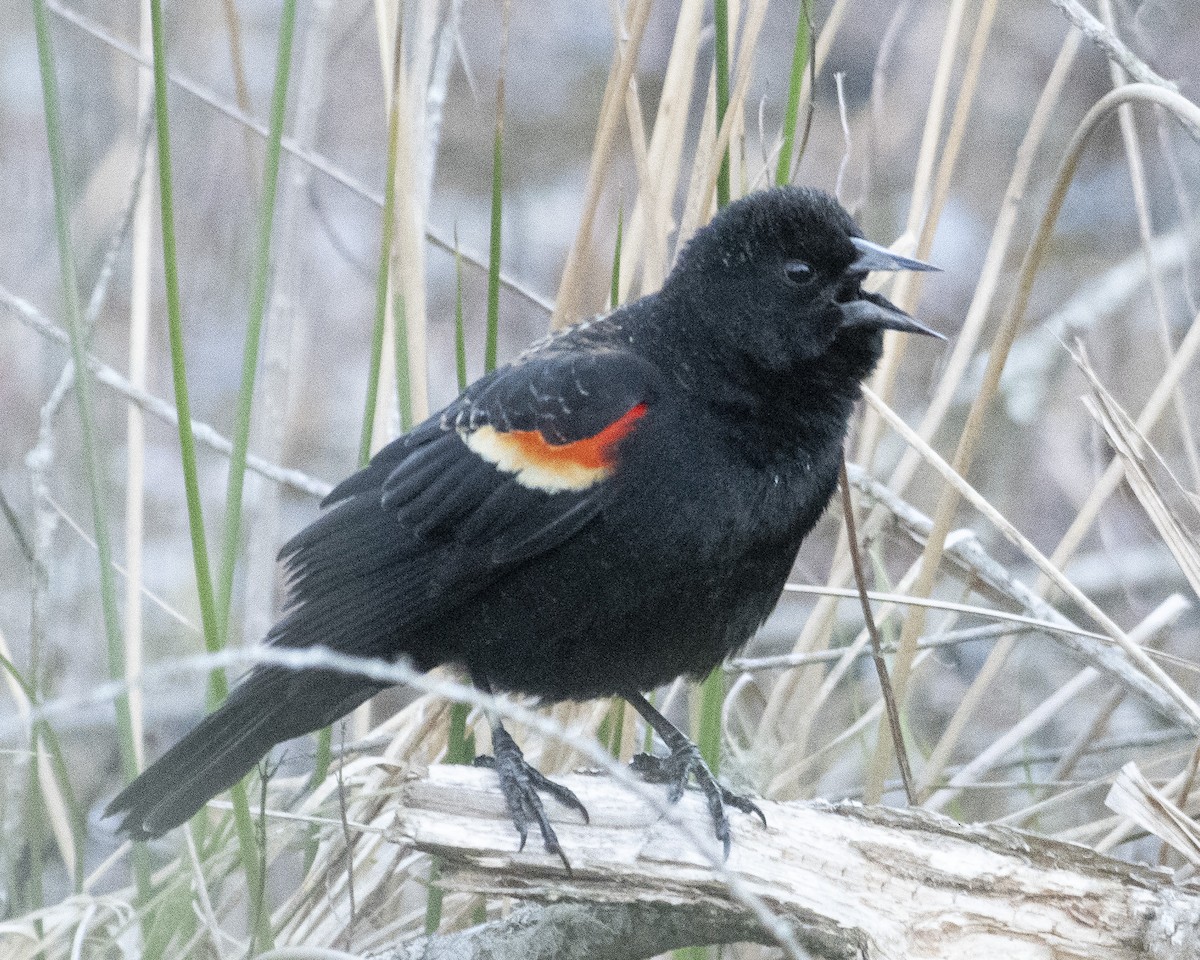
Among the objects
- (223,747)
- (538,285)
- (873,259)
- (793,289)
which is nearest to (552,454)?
(793,289)

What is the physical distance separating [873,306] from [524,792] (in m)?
0.85

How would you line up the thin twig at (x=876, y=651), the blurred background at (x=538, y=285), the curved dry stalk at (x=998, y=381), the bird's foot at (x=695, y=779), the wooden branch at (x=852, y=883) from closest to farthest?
1. the wooden branch at (x=852, y=883)
2. the curved dry stalk at (x=998, y=381)
3. the bird's foot at (x=695, y=779)
4. the thin twig at (x=876, y=651)
5. the blurred background at (x=538, y=285)

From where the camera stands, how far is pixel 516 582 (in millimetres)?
2096

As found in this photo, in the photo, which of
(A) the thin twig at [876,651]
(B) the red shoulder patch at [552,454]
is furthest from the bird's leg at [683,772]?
(B) the red shoulder patch at [552,454]

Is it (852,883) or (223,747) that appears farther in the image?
(223,747)

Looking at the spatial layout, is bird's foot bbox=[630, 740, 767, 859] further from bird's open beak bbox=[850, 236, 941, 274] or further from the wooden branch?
bird's open beak bbox=[850, 236, 941, 274]

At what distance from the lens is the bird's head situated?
2.09 metres

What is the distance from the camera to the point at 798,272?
2.12 m

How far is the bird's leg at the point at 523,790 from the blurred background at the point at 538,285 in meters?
0.26

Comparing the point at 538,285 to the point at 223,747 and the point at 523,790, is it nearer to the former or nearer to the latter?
the point at 223,747

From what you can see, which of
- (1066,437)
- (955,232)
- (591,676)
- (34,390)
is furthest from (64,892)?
(955,232)

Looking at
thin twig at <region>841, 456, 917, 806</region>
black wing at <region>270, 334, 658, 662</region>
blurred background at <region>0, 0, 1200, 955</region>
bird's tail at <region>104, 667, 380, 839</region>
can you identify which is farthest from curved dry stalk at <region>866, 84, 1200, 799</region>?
bird's tail at <region>104, 667, 380, 839</region>

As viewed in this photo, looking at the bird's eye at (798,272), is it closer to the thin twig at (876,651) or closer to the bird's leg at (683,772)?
the thin twig at (876,651)

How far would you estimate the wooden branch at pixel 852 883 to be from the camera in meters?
1.71
